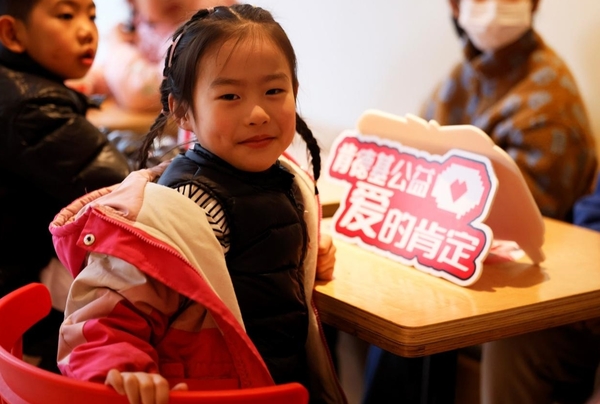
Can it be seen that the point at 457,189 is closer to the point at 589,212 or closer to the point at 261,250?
the point at 261,250

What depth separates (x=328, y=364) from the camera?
1199 millimetres

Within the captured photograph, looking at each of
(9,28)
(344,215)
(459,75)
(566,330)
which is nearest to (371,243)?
(344,215)

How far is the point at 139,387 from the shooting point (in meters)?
0.84

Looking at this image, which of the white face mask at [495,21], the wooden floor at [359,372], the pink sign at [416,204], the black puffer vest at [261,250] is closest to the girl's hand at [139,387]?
the black puffer vest at [261,250]

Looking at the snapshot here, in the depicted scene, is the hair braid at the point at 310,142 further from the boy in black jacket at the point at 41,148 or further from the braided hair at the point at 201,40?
the boy in black jacket at the point at 41,148

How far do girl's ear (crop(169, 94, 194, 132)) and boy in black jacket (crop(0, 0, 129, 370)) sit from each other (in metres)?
0.35

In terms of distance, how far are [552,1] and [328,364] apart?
5.49 ft

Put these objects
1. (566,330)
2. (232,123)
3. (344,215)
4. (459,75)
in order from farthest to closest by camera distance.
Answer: (459,75)
(566,330)
(344,215)
(232,123)

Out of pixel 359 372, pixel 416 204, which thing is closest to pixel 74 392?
pixel 416 204

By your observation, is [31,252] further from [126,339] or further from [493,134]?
[493,134]

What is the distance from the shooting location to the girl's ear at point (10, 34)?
1.44 meters

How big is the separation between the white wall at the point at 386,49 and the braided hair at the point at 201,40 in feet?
3.92

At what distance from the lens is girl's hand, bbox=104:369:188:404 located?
839 mm

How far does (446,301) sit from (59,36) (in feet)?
2.89
